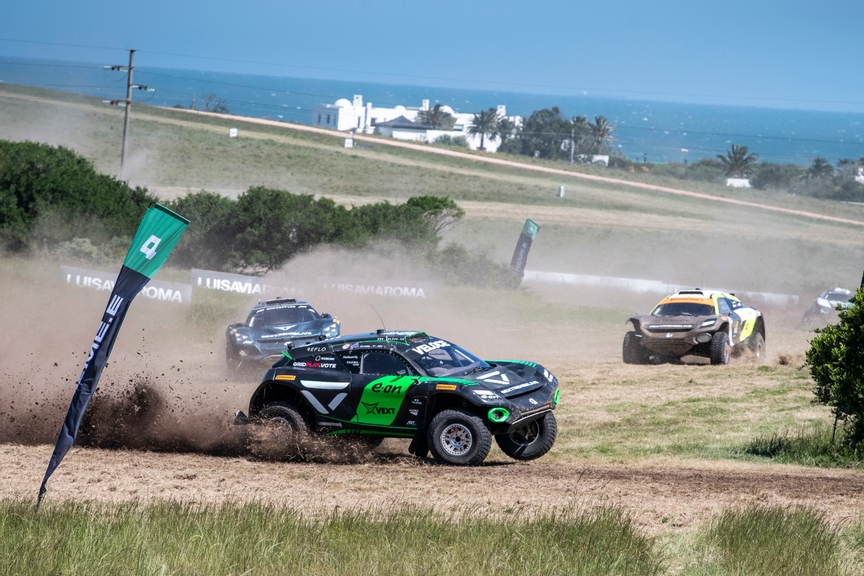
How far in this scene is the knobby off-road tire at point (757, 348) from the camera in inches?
859

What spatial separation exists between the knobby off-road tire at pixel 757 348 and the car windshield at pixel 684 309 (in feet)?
5.63

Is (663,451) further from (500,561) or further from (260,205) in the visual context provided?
(260,205)

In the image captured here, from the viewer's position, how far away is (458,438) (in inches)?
447

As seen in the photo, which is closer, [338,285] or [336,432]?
[336,432]

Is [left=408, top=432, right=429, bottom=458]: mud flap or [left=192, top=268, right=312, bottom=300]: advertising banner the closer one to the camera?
[left=408, top=432, right=429, bottom=458]: mud flap

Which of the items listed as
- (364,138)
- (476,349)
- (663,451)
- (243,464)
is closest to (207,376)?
(476,349)

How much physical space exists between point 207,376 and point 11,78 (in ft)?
297

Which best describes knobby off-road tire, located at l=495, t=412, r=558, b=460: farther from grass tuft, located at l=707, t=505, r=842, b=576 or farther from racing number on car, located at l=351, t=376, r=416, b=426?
grass tuft, located at l=707, t=505, r=842, b=576

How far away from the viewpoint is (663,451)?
13.5 metres

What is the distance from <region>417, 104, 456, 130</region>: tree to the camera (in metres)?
186

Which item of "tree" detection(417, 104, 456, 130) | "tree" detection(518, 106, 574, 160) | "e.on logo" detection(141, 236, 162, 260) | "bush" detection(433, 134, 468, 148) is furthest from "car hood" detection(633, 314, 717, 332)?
"tree" detection(417, 104, 456, 130)

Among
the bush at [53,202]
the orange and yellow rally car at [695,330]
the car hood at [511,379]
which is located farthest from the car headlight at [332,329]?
the bush at [53,202]

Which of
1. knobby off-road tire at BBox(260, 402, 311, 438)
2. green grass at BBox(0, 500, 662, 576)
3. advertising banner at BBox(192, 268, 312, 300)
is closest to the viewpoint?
green grass at BBox(0, 500, 662, 576)

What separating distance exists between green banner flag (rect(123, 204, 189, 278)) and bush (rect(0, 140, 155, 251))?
106 ft
